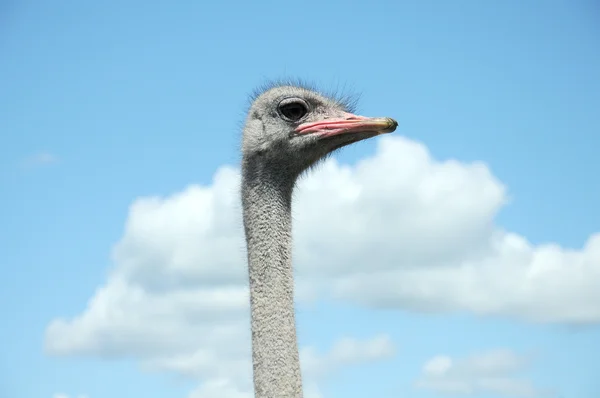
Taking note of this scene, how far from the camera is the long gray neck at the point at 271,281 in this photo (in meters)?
5.20

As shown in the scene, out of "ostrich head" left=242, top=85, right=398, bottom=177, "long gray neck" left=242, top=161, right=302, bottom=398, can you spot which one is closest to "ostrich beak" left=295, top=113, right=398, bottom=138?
"ostrich head" left=242, top=85, right=398, bottom=177

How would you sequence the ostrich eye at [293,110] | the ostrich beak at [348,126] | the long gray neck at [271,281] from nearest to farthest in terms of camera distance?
the long gray neck at [271,281] → the ostrich beak at [348,126] → the ostrich eye at [293,110]

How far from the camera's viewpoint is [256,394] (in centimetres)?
521

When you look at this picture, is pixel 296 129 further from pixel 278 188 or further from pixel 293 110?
pixel 278 188

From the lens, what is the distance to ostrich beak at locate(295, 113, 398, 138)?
5992 millimetres

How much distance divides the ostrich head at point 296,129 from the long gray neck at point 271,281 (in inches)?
4.4

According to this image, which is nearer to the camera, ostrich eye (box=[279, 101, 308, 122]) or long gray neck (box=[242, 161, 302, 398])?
long gray neck (box=[242, 161, 302, 398])

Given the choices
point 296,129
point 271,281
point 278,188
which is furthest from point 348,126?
point 271,281

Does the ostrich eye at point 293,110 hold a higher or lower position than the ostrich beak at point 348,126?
higher

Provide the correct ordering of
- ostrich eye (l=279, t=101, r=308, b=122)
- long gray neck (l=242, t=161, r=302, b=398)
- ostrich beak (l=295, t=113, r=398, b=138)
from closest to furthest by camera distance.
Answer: long gray neck (l=242, t=161, r=302, b=398) → ostrich beak (l=295, t=113, r=398, b=138) → ostrich eye (l=279, t=101, r=308, b=122)

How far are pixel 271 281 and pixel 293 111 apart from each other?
4.05ft

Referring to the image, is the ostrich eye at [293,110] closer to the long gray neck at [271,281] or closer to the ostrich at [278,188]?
the ostrich at [278,188]

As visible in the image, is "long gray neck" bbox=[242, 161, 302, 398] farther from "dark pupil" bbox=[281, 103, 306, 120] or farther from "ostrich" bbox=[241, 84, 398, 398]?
"dark pupil" bbox=[281, 103, 306, 120]

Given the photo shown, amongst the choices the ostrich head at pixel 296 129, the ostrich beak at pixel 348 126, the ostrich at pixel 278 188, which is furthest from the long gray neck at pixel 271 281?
the ostrich beak at pixel 348 126
